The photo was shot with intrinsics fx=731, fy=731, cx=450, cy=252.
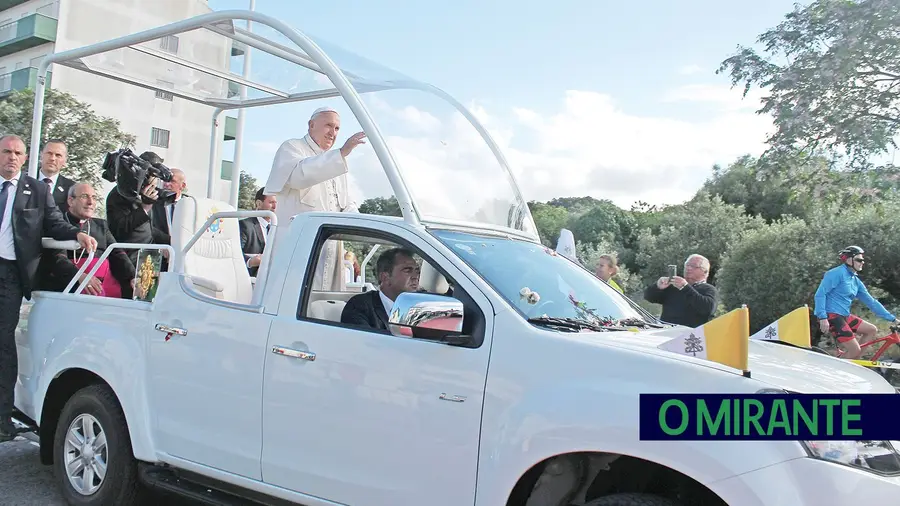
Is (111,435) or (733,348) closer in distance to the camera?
(733,348)

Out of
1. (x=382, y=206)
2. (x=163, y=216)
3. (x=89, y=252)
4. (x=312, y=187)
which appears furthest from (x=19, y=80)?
(x=382, y=206)

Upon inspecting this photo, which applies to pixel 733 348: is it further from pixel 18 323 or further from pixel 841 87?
pixel 841 87

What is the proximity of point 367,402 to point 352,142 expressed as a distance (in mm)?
1775

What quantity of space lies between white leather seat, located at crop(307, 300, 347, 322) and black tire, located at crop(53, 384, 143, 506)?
5.04 ft

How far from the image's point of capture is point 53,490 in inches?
198

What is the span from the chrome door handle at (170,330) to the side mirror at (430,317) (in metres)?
1.59

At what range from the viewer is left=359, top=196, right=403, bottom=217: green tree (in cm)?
404

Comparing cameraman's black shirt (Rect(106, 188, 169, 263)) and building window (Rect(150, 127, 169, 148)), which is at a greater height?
building window (Rect(150, 127, 169, 148))

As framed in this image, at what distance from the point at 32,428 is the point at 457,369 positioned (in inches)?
144

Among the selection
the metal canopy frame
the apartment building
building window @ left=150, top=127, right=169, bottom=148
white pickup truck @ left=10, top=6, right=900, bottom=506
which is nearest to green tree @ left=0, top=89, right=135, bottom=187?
the apartment building

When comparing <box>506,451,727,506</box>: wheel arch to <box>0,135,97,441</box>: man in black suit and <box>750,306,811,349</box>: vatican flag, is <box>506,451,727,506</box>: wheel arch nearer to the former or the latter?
<box>750,306,811,349</box>: vatican flag

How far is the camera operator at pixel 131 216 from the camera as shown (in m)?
6.31

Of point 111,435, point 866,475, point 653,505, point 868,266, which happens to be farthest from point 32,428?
point 868,266

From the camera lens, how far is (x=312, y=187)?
5.08m
